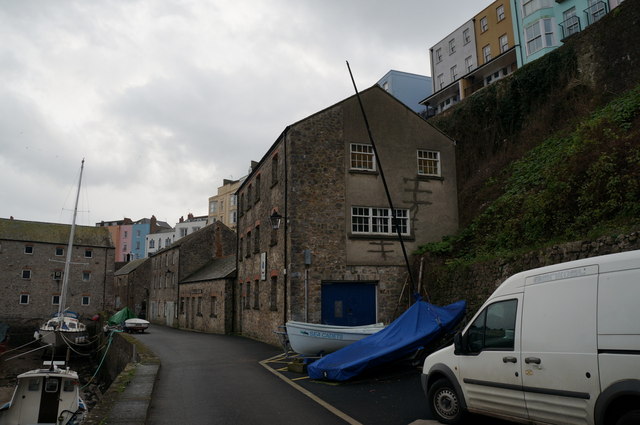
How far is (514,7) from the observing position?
39219mm

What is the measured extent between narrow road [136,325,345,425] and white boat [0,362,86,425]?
10.2 feet

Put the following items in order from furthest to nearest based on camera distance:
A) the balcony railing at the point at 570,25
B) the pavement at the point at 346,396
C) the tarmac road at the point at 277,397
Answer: the balcony railing at the point at 570,25 < the tarmac road at the point at 277,397 < the pavement at the point at 346,396

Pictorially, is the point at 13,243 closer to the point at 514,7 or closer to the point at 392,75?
the point at 392,75

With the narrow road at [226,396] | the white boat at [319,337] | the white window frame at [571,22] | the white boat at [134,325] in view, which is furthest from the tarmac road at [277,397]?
the white window frame at [571,22]

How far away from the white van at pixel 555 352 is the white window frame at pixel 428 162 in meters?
14.8

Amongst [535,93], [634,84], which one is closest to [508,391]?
[634,84]

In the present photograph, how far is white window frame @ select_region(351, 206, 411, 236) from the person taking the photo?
1998 cm

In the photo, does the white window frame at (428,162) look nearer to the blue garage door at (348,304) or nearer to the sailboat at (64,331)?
the blue garage door at (348,304)

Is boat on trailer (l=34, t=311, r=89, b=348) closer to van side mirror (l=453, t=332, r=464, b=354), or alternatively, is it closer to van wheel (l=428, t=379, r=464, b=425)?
van wheel (l=428, t=379, r=464, b=425)

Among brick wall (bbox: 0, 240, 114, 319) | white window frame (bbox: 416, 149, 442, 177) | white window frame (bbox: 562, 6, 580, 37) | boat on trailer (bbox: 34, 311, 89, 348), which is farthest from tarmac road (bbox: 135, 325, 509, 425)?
brick wall (bbox: 0, 240, 114, 319)

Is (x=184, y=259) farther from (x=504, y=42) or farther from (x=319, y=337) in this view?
(x=504, y=42)

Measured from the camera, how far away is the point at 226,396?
1029 centimetres

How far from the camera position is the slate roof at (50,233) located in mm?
51638

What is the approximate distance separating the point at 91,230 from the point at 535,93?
2018 inches
